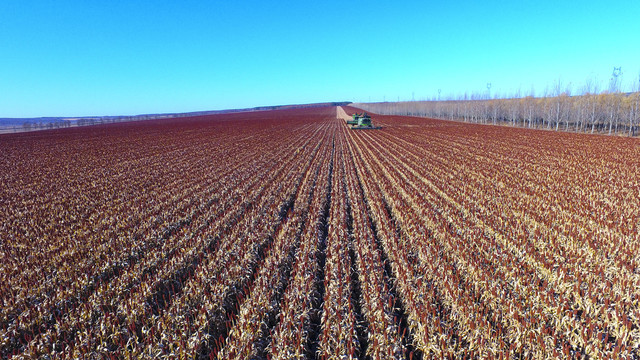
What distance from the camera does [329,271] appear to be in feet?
19.6

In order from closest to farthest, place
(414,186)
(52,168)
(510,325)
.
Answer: (510,325) < (414,186) < (52,168)

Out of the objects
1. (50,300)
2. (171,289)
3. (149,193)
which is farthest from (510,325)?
(149,193)

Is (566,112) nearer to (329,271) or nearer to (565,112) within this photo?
(565,112)

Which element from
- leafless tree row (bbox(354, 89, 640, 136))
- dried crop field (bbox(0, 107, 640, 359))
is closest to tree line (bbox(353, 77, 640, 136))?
leafless tree row (bbox(354, 89, 640, 136))

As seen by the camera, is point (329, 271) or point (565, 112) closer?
Answer: point (329, 271)

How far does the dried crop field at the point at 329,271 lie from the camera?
13.8 ft

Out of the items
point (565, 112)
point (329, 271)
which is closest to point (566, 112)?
point (565, 112)

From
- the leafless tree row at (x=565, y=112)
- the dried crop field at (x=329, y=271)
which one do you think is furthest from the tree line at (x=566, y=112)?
the dried crop field at (x=329, y=271)

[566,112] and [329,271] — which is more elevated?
[566,112]

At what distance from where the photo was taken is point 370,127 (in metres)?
41.9

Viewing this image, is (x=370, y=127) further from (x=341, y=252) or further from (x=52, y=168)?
(x=341, y=252)

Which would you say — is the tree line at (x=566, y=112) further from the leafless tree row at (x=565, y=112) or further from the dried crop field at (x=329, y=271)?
the dried crop field at (x=329, y=271)

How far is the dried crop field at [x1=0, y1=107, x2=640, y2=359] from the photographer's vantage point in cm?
421

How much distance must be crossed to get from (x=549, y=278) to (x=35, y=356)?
8346 millimetres
